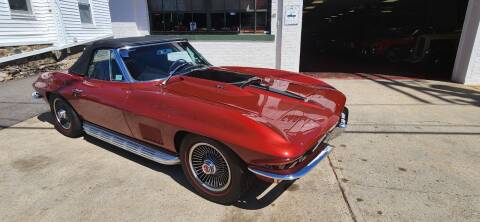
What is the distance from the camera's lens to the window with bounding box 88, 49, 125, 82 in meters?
3.62

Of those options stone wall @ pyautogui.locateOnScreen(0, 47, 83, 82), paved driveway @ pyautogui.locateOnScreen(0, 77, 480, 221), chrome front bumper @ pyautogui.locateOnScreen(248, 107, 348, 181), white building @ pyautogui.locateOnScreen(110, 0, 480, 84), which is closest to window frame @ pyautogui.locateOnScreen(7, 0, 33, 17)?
stone wall @ pyautogui.locateOnScreen(0, 47, 83, 82)

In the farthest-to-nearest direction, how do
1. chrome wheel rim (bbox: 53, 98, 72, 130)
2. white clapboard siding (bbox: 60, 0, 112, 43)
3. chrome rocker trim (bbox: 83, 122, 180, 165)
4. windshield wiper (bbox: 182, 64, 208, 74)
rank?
white clapboard siding (bbox: 60, 0, 112, 43) → chrome wheel rim (bbox: 53, 98, 72, 130) → windshield wiper (bbox: 182, 64, 208, 74) → chrome rocker trim (bbox: 83, 122, 180, 165)

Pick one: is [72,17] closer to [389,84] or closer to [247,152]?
[389,84]

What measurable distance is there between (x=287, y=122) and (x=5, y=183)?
3095 mm

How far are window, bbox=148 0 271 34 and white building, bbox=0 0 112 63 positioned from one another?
14.9 feet

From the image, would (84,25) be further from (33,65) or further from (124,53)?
(124,53)

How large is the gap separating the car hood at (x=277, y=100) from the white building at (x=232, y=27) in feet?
15.7

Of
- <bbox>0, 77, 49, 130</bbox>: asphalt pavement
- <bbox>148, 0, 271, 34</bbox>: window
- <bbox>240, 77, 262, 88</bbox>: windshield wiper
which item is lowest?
<bbox>0, 77, 49, 130</bbox>: asphalt pavement

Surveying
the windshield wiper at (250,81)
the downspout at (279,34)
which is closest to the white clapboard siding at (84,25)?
the downspout at (279,34)

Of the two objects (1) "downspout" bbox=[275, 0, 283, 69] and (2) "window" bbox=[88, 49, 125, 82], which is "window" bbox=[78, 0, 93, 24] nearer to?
(1) "downspout" bbox=[275, 0, 283, 69]

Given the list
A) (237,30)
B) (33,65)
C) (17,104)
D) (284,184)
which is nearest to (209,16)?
(237,30)

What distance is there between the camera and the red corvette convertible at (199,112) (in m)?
2.49

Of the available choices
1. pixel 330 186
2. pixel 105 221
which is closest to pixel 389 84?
pixel 330 186

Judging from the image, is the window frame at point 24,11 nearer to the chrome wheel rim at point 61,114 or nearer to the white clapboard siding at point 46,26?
the white clapboard siding at point 46,26
